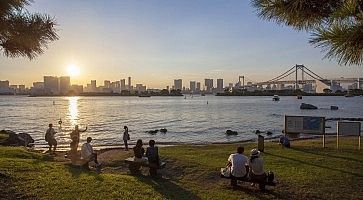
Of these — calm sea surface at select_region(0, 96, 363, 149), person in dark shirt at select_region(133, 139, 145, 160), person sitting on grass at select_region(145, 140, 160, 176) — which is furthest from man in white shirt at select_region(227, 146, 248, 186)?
calm sea surface at select_region(0, 96, 363, 149)

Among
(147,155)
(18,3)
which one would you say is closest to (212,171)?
(147,155)

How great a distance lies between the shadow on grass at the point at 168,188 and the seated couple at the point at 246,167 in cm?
113

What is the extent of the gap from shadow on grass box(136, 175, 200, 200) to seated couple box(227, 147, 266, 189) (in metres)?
1.13

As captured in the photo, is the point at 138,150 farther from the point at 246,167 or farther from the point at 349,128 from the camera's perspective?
the point at 349,128

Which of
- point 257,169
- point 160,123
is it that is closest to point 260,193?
point 257,169

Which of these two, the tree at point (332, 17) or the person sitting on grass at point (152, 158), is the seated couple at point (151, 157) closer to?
the person sitting on grass at point (152, 158)

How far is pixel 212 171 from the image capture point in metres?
11.6

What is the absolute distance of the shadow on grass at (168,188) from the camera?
8787 mm

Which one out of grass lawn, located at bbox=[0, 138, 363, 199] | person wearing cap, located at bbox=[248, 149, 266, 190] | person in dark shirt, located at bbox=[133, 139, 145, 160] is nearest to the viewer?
grass lawn, located at bbox=[0, 138, 363, 199]

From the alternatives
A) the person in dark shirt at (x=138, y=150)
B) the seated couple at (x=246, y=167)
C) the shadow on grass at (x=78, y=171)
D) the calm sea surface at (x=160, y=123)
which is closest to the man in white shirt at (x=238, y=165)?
the seated couple at (x=246, y=167)

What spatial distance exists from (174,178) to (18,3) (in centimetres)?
582

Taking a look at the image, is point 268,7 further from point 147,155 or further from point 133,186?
point 147,155

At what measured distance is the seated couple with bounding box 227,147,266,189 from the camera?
30.3 ft

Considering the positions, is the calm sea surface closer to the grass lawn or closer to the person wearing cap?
the grass lawn
